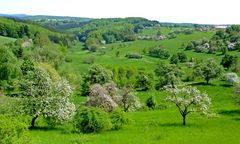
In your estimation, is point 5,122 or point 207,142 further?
point 207,142

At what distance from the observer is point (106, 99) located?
6656 cm

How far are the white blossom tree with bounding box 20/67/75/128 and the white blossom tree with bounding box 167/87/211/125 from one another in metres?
14.7

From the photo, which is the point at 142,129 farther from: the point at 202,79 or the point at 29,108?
the point at 202,79

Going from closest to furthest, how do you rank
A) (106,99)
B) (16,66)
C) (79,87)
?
(106,99) → (16,66) → (79,87)

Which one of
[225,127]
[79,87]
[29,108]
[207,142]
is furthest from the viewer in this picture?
[79,87]

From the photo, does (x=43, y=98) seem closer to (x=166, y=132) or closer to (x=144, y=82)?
(x=166, y=132)

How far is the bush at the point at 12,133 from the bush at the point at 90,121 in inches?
677

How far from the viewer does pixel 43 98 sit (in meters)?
55.2

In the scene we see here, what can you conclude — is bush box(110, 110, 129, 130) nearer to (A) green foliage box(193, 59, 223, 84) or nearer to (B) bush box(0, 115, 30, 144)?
(B) bush box(0, 115, 30, 144)

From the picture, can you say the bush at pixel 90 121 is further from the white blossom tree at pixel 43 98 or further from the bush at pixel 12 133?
the bush at pixel 12 133

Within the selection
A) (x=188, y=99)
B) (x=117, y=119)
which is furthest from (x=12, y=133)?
(x=188, y=99)

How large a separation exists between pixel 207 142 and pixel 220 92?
54.8 m

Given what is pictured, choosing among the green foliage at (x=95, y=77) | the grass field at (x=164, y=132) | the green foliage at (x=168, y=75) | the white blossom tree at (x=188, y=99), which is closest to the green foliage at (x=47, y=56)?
the green foliage at (x=95, y=77)

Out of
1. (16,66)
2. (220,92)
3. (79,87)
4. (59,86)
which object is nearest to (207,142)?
(59,86)
